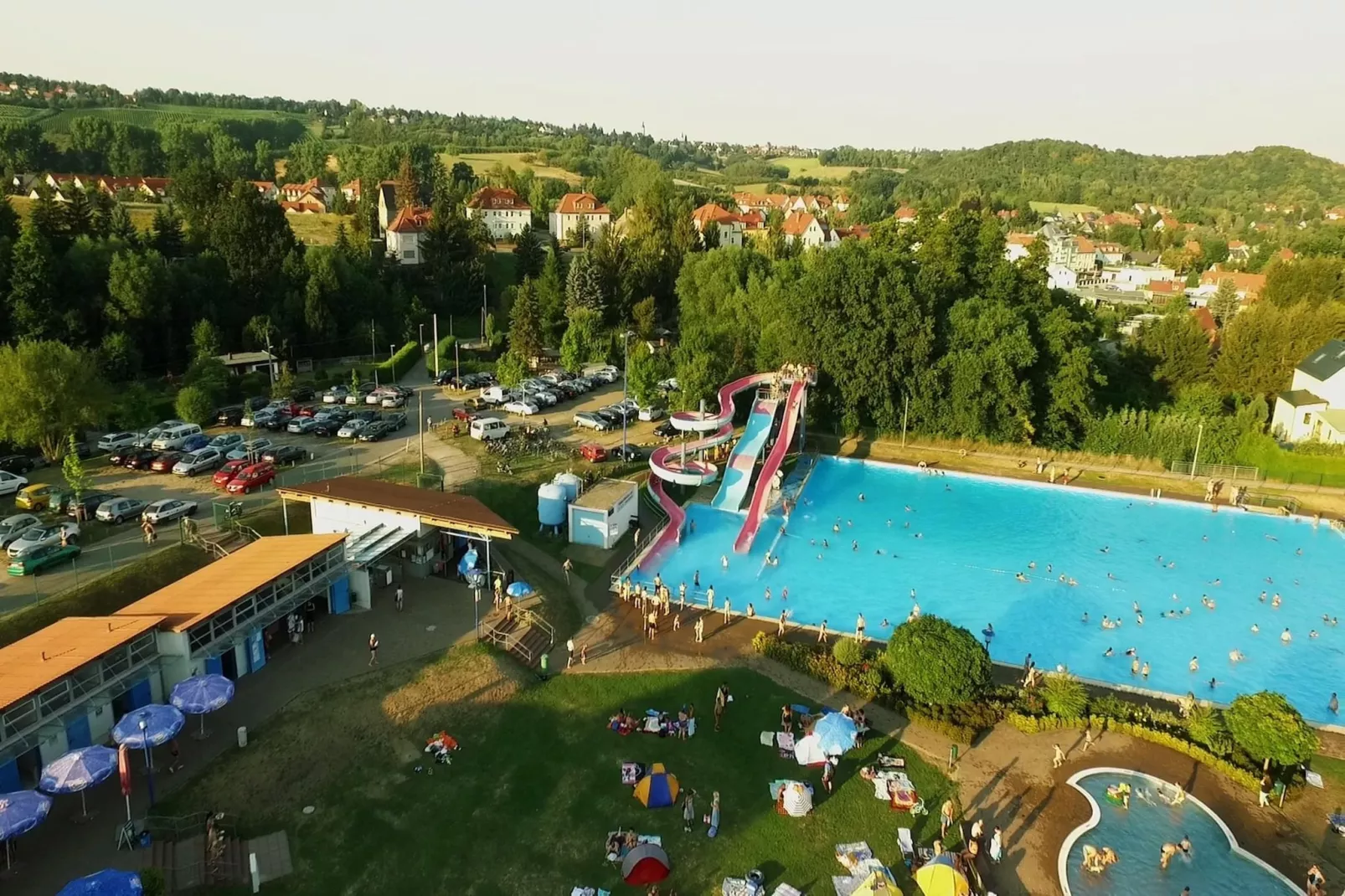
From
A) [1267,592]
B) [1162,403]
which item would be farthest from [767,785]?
[1162,403]

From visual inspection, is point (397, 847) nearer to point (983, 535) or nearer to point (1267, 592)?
point (983, 535)

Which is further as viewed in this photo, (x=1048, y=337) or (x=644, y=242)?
(x=644, y=242)

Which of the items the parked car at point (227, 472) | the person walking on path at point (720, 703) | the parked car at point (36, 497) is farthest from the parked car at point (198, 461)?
the person walking on path at point (720, 703)

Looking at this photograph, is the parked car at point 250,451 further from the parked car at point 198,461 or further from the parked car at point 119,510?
the parked car at point 119,510

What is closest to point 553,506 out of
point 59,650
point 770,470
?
point 770,470

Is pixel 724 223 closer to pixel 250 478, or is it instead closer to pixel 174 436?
pixel 174 436

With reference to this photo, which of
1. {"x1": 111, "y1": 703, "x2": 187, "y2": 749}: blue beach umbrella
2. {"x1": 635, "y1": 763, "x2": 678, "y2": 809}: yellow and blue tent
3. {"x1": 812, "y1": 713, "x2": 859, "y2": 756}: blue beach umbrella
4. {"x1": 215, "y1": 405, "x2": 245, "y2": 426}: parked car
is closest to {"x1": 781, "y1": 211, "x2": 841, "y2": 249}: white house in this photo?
{"x1": 215, "y1": 405, "x2": 245, "y2": 426}: parked car

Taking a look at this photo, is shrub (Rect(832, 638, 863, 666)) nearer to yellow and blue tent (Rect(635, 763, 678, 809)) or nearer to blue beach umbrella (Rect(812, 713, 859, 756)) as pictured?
blue beach umbrella (Rect(812, 713, 859, 756))
